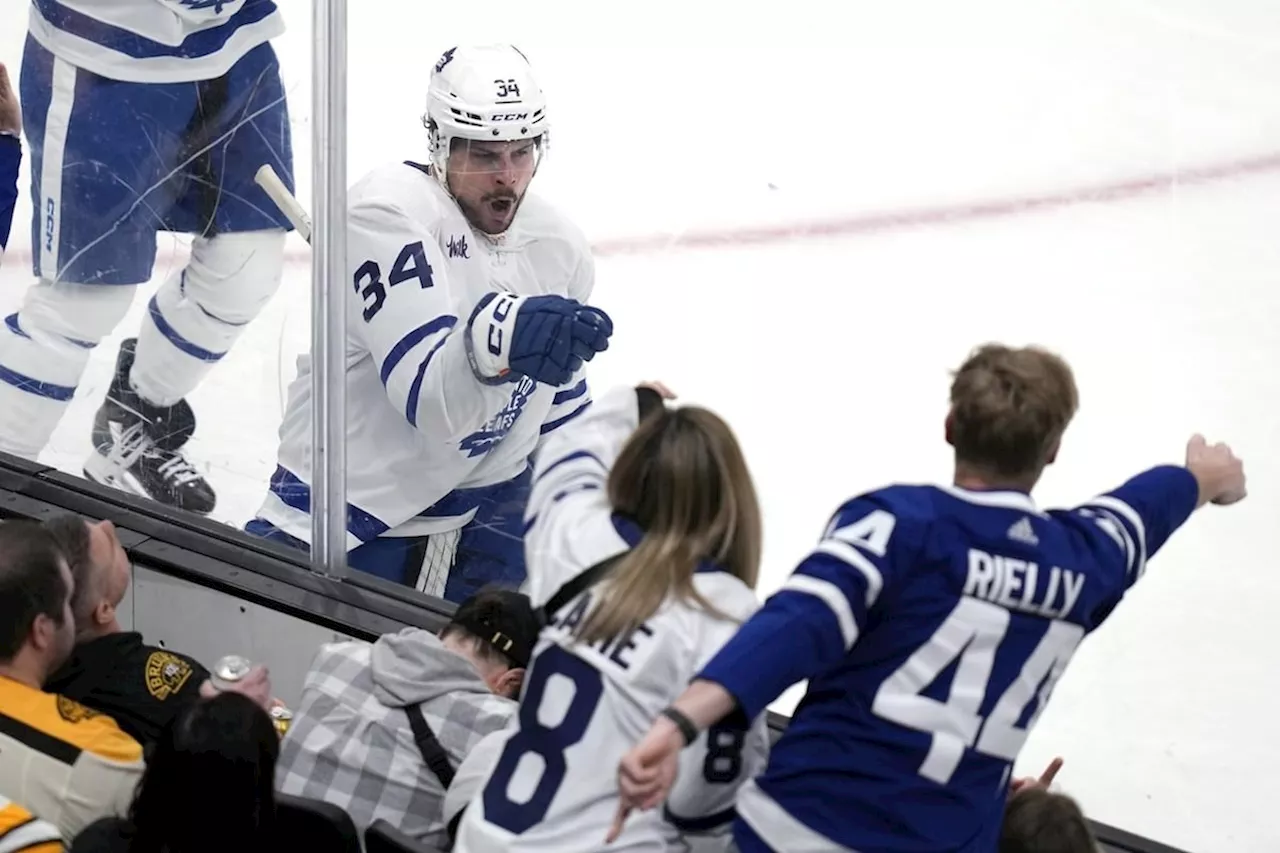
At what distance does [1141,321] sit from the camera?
313 cm

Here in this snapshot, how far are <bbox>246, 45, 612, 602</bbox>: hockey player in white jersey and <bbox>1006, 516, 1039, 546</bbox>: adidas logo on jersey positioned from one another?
94cm

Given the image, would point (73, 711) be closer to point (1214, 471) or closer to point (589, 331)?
point (589, 331)

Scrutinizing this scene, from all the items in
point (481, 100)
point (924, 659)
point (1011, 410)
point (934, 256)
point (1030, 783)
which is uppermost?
point (934, 256)

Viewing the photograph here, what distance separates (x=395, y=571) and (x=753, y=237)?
1.01 metres

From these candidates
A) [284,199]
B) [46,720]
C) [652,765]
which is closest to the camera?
[652,765]

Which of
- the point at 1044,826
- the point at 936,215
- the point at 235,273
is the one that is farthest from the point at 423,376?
the point at 936,215

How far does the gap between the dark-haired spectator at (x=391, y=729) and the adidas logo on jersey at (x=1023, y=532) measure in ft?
1.99

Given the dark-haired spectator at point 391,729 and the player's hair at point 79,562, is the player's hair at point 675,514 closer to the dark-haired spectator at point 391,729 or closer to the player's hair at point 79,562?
the dark-haired spectator at point 391,729

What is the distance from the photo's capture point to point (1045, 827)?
5.54 feet

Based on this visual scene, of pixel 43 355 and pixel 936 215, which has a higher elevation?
pixel 936 215

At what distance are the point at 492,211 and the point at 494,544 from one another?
1.67 ft

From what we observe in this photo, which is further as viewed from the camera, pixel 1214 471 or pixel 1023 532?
pixel 1214 471

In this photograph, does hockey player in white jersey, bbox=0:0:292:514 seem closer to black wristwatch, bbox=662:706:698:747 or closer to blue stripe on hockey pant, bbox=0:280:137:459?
blue stripe on hockey pant, bbox=0:280:137:459

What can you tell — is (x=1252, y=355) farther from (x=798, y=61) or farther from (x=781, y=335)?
(x=798, y=61)
